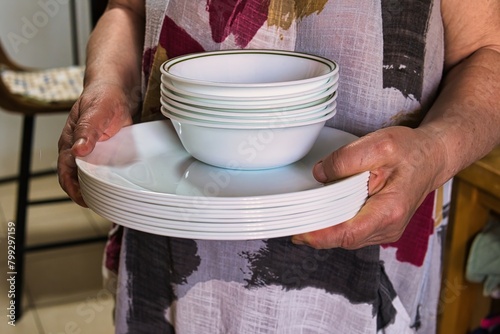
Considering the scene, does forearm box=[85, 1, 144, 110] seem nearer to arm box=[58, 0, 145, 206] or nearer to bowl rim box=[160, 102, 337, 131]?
arm box=[58, 0, 145, 206]

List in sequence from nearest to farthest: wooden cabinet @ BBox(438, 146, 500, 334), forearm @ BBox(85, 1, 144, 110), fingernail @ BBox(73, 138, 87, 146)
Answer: fingernail @ BBox(73, 138, 87, 146), forearm @ BBox(85, 1, 144, 110), wooden cabinet @ BBox(438, 146, 500, 334)

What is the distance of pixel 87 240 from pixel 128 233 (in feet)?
4.55

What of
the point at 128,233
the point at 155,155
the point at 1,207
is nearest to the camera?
the point at 155,155

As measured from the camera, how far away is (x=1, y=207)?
256cm

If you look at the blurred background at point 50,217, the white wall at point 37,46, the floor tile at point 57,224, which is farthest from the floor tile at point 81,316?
the white wall at point 37,46

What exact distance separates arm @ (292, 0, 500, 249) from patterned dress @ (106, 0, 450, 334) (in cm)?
3

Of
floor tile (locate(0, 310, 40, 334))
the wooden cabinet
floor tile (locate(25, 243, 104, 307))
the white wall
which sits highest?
the wooden cabinet

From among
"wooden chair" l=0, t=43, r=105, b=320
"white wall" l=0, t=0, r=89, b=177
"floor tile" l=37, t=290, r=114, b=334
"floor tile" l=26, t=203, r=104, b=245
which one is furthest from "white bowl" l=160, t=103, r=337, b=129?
"white wall" l=0, t=0, r=89, b=177

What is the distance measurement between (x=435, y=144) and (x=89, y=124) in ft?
1.20

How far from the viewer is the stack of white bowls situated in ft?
1.80

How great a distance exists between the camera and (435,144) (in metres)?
0.62

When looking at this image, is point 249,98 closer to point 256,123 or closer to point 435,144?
point 256,123

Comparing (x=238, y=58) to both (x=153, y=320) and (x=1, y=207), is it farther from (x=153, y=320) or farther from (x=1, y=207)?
(x=1, y=207)

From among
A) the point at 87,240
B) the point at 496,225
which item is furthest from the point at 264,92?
the point at 87,240
